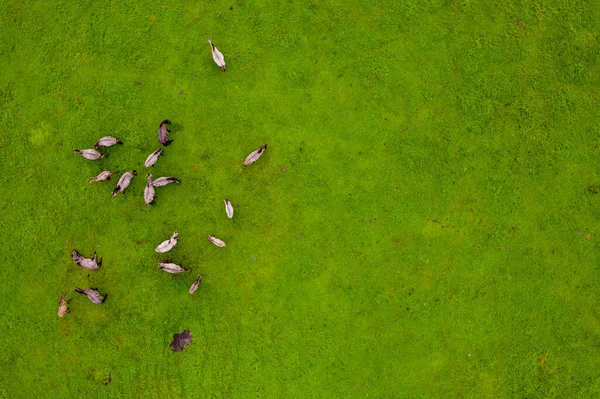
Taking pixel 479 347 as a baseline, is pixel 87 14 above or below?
above

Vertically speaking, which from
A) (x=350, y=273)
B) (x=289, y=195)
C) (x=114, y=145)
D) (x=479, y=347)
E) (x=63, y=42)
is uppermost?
(x=63, y=42)

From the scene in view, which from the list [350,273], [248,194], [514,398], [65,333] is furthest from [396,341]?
[65,333]

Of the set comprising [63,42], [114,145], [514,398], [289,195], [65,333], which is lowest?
[514,398]

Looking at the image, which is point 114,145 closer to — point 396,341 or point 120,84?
point 120,84

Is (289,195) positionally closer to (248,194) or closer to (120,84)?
(248,194)

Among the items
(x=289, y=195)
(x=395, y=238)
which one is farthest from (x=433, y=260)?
(x=289, y=195)

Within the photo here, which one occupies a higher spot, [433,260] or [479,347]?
[433,260]
